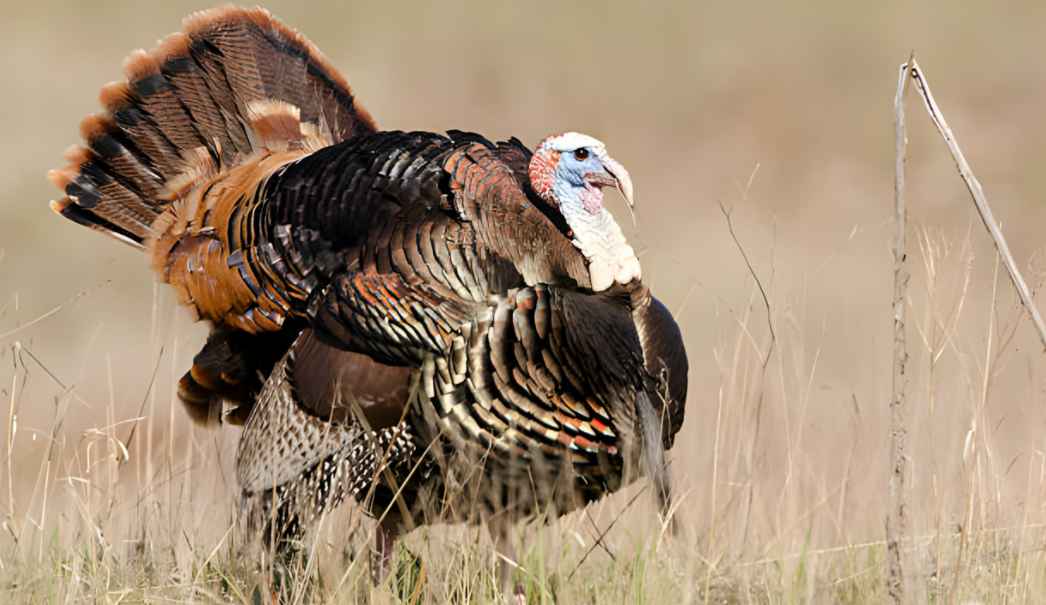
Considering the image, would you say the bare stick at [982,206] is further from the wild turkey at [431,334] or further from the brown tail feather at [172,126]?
the brown tail feather at [172,126]

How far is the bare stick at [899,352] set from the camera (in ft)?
10.8

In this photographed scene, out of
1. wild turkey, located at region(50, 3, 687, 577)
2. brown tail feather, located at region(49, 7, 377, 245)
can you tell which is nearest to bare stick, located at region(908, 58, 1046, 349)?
wild turkey, located at region(50, 3, 687, 577)

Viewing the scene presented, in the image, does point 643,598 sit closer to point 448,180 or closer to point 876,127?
point 448,180

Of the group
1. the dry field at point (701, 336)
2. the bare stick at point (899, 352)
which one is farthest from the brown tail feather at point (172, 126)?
the bare stick at point (899, 352)

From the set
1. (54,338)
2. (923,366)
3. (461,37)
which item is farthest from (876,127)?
(923,366)

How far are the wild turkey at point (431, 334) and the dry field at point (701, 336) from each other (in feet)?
0.47

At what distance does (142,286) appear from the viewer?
1046 centimetres

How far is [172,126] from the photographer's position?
5.05 metres

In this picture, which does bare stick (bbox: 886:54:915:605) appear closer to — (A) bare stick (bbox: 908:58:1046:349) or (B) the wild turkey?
(A) bare stick (bbox: 908:58:1046:349)

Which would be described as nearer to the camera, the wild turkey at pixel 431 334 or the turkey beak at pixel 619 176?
the wild turkey at pixel 431 334

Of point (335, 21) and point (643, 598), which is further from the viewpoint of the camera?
point (335, 21)

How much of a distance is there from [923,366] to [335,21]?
11195 millimetres

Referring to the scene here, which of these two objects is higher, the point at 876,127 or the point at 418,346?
the point at 876,127

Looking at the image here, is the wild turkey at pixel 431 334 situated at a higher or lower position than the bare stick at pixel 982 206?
lower
